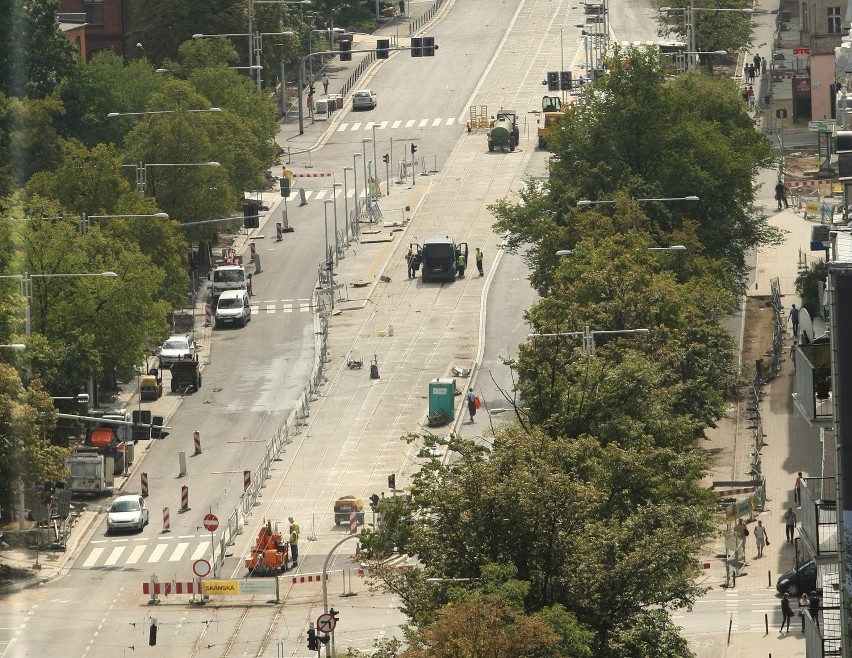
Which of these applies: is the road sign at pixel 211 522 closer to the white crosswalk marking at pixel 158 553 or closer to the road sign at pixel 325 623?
the white crosswalk marking at pixel 158 553

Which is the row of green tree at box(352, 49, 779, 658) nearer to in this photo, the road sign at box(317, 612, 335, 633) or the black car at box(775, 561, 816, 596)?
the black car at box(775, 561, 816, 596)

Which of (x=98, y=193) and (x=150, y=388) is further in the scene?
(x=98, y=193)

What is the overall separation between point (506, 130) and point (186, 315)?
131 ft

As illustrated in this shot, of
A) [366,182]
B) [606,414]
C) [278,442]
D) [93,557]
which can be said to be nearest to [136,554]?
[93,557]

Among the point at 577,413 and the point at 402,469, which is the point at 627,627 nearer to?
the point at 577,413

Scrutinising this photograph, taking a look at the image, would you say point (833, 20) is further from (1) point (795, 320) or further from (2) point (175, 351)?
(2) point (175, 351)

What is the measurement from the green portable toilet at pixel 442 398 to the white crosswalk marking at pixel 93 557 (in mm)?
21473

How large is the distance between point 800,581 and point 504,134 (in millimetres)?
89106

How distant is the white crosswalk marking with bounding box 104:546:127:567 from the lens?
104 m

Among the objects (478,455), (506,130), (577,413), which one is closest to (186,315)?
(506,130)

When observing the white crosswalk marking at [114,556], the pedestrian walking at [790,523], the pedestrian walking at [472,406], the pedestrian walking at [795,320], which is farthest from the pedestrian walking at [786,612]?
the pedestrian walking at [472,406]

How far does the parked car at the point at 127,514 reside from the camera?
107750mm

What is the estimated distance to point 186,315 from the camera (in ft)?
460

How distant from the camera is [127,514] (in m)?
108
